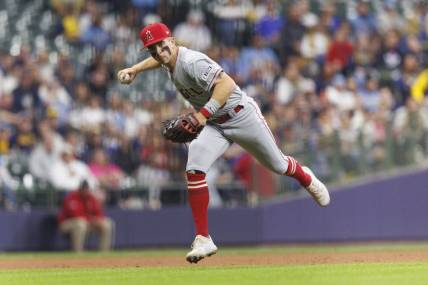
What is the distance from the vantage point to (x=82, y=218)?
13.9 m

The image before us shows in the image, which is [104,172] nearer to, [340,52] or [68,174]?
[68,174]

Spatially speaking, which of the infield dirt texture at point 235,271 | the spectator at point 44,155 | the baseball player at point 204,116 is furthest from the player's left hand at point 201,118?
the spectator at point 44,155

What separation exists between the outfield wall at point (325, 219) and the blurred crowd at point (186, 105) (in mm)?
393

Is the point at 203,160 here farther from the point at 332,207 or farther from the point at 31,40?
the point at 31,40

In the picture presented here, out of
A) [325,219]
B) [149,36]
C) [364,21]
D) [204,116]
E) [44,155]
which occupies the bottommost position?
[325,219]

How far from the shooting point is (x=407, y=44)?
728 inches

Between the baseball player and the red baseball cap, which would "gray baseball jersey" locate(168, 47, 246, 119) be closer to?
the baseball player

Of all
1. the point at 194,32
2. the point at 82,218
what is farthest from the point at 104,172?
the point at 194,32

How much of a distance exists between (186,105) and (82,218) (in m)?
2.32

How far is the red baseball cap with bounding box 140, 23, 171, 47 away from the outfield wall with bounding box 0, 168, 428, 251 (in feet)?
23.0

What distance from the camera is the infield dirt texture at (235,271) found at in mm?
7504

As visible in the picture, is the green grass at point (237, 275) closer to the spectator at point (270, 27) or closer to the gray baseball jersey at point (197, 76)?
the gray baseball jersey at point (197, 76)

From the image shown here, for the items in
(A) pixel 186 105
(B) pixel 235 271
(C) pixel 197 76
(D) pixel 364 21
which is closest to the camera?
(C) pixel 197 76

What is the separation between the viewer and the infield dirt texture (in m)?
7.50
